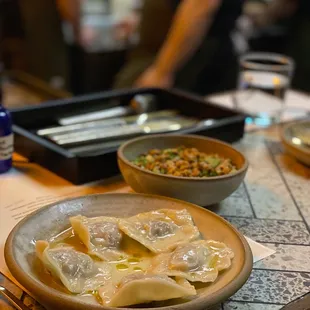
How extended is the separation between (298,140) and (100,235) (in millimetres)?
660

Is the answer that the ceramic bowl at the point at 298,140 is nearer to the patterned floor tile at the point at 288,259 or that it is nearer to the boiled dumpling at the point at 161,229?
the patterned floor tile at the point at 288,259

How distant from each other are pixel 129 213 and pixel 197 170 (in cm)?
18

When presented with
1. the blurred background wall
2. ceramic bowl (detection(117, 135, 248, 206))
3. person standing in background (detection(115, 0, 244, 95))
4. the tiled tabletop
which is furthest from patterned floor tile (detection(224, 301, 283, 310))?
the blurred background wall

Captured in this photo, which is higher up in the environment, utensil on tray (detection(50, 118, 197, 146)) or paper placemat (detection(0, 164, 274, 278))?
utensil on tray (detection(50, 118, 197, 146))

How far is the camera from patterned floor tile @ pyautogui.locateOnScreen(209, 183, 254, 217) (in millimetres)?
988

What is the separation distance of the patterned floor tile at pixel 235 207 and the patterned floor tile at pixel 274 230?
23 millimetres

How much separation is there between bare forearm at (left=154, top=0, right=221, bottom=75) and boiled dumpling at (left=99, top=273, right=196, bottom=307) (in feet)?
4.56

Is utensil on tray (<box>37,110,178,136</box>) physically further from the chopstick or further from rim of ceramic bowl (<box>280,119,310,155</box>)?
the chopstick

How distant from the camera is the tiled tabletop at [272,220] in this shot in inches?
29.3

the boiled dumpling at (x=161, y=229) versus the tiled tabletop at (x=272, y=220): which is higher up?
the boiled dumpling at (x=161, y=229)

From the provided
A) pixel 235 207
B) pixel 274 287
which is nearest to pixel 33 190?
pixel 235 207


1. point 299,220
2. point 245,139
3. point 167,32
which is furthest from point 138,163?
point 167,32

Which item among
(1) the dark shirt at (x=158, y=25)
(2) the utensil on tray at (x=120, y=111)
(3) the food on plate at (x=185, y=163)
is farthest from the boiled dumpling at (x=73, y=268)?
(1) the dark shirt at (x=158, y=25)

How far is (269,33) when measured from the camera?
11.8 feet
